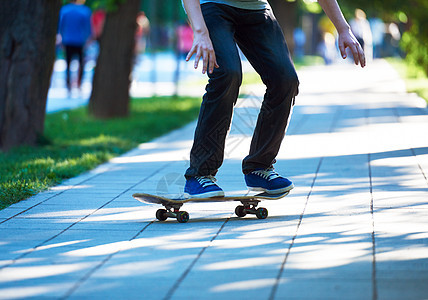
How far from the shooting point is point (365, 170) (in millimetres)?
7066

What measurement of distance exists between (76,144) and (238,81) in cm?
471

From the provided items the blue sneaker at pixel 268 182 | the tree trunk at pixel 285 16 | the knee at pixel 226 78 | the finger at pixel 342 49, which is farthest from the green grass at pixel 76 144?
the tree trunk at pixel 285 16

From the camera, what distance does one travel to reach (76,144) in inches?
357

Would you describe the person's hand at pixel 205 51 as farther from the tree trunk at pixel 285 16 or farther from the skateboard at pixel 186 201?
the tree trunk at pixel 285 16

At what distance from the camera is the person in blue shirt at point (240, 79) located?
4680mm

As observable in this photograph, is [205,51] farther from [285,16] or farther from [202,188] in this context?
[285,16]

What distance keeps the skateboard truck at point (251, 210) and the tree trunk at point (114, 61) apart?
748 centimetres

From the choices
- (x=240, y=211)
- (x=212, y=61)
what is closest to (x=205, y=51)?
(x=212, y=61)

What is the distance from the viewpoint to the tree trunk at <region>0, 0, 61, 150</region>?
8.23 meters

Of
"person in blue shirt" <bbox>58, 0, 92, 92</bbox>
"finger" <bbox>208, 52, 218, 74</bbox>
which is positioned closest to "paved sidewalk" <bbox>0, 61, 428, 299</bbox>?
"finger" <bbox>208, 52, 218, 74</bbox>

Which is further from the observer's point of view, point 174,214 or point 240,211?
point 240,211

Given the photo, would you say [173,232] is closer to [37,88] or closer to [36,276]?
[36,276]

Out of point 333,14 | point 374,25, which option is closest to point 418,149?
point 333,14

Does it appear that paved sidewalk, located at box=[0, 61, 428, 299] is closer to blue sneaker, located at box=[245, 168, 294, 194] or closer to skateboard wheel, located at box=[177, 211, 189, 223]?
skateboard wheel, located at box=[177, 211, 189, 223]
